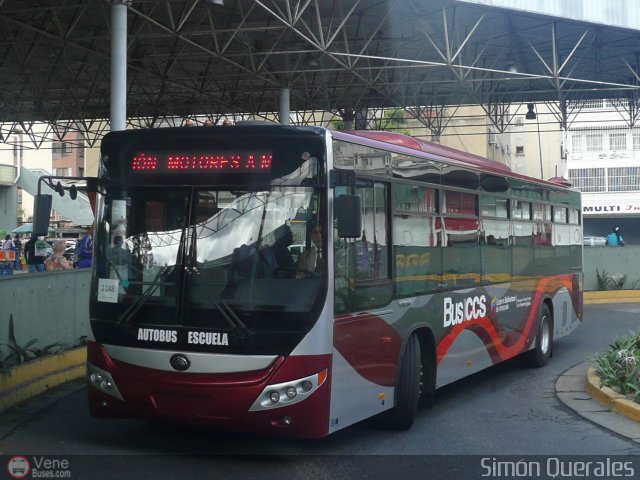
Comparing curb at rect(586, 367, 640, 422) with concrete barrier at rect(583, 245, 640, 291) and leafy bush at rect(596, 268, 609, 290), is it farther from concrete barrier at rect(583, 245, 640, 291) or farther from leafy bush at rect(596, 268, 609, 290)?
concrete barrier at rect(583, 245, 640, 291)

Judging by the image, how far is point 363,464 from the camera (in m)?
7.42

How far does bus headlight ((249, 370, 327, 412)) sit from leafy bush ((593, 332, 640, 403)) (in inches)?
167

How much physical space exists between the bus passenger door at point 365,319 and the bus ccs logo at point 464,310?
1.48 metres

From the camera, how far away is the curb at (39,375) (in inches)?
394

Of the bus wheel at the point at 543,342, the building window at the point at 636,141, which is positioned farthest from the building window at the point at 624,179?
the bus wheel at the point at 543,342

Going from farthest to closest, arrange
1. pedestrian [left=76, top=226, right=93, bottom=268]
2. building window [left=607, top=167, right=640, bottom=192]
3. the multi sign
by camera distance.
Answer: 1. building window [left=607, top=167, right=640, bottom=192]
2. the multi sign
3. pedestrian [left=76, top=226, right=93, bottom=268]

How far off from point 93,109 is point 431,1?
68.4 feet

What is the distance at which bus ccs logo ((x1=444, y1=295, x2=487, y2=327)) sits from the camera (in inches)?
385

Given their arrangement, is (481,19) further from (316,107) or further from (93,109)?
(93,109)

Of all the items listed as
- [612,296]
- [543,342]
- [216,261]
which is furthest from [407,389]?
[612,296]

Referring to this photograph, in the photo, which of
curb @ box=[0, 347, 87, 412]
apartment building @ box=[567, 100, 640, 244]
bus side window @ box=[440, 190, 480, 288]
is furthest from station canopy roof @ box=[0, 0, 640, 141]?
apartment building @ box=[567, 100, 640, 244]

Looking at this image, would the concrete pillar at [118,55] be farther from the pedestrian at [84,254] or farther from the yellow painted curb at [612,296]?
the yellow painted curb at [612,296]

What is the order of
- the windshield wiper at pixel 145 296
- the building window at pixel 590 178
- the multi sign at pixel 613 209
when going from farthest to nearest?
the building window at pixel 590 178
the multi sign at pixel 613 209
the windshield wiper at pixel 145 296

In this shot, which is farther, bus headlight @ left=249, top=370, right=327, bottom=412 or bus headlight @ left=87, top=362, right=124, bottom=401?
bus headlight @ left=87, top=362, right=124, bottom=401
